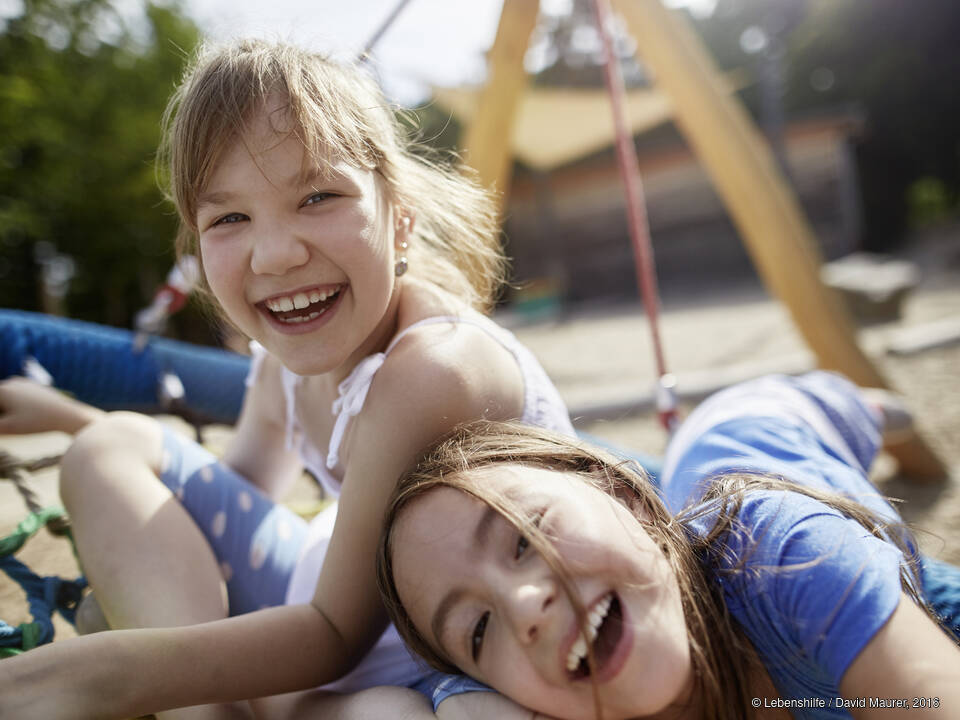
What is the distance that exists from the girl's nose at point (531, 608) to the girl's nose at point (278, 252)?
1.54 ft

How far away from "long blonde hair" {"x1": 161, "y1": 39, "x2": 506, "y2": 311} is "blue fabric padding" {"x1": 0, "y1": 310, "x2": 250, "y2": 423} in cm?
111

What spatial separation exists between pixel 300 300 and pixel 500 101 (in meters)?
2.08

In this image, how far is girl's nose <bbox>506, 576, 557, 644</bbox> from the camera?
66 cm

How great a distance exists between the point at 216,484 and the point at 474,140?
2017 mm

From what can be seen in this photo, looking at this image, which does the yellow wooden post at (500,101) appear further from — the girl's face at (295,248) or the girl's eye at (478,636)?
the girl's eye at (478,636)

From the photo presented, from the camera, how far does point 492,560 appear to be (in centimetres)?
72

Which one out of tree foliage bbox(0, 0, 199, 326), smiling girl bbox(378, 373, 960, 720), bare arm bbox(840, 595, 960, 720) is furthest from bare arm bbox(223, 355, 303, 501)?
tree foliage bbox(0, 0, 199, 326)

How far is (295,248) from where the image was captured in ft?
2.89

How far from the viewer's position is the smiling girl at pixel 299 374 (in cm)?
79

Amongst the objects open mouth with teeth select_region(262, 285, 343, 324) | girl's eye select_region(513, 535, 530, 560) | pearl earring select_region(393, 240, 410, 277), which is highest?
pearl earring select_region(393, 240, 410, 277)

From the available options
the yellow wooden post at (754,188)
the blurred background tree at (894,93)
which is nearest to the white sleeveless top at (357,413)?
the yellow wooden post at (754,188)

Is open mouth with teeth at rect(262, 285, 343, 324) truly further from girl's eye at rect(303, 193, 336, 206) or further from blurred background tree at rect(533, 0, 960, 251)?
blurred background tree at rect(533, 0, 960, 251)

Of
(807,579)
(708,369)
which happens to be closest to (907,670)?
(807,579)

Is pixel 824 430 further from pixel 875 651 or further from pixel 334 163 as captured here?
pixel 334 163
